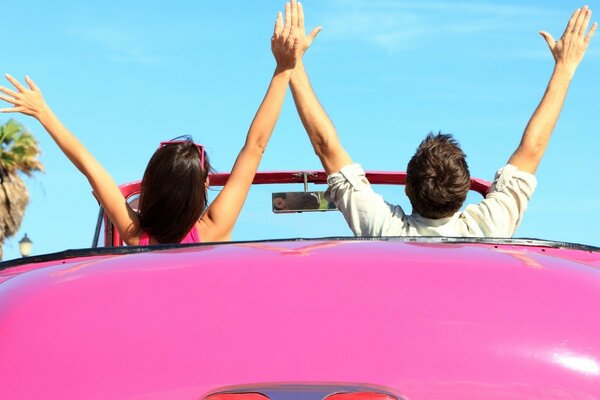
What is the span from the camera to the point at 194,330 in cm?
212

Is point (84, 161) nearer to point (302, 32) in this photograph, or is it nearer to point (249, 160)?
point (249, 160)

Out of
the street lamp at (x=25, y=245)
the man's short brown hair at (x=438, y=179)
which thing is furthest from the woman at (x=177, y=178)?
the street lamp at (x=25, y=245)

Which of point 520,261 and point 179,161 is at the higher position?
point 179,161

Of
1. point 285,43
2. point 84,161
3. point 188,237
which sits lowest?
point 188,237

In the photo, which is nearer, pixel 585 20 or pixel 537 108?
pixel 537 108

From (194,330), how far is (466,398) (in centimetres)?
51

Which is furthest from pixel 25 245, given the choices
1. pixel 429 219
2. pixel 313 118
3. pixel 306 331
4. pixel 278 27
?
pixel 306 331

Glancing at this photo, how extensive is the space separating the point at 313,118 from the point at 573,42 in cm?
120

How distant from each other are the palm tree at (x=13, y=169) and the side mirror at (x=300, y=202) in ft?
118

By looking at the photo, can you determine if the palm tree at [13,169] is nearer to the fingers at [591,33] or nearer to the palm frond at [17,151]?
the palm frond at [17,151]

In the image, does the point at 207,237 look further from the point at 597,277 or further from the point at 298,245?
the point at 597,277

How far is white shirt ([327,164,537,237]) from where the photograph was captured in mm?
3717

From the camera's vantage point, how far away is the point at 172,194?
3.53 meters

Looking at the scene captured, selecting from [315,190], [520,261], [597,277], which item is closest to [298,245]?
[520,261]
